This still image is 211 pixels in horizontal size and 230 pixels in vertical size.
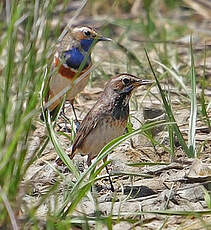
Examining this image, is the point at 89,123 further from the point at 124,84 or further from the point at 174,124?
the point at 174,124

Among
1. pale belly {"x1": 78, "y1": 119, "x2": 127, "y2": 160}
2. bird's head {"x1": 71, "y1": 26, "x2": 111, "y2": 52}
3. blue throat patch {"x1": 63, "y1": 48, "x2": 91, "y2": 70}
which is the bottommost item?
pale belly {"x1": 78, "y1": 119, "x2": 127, "y2": 160}

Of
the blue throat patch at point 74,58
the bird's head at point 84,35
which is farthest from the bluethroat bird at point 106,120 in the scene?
the bird's head at point 84,35

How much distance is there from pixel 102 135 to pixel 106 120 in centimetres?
10

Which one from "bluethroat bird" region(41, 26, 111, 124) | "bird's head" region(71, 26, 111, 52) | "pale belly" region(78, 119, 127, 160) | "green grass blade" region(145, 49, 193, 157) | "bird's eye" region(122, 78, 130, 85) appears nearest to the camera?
"green grass blade" region(145, 49, 193, 157)

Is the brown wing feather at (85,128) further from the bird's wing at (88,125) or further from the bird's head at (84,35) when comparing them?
the bird's head at (84,35)

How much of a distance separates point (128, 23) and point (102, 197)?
4102mm

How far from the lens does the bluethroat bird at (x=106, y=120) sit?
516 cm

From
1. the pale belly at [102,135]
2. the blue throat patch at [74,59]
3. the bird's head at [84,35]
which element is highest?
the bird's head at [84,35]

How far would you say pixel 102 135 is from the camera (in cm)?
517

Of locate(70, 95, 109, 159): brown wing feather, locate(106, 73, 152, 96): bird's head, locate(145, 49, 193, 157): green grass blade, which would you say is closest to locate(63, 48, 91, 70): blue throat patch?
locate(106, 73, 152, 96): bird's head

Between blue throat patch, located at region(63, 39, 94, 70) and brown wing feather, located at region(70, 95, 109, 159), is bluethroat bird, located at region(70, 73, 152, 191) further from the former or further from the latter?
blue throat patch, located at region(63, 39, 94, 70)

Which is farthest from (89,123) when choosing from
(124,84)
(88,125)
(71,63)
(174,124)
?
(71,63)

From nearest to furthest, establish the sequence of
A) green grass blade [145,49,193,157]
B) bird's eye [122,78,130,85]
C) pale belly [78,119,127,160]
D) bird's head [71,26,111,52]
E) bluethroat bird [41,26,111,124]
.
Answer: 1. green grass blade [145,49,193,157]
2. pale belly [78,119,127,160]
3. bird's eye [122,78,130,85]
4. bluethroat bird [41,26,111,124]
5. bird's head [71,26,111,52]

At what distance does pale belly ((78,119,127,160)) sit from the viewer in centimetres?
515
